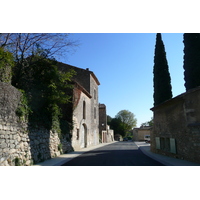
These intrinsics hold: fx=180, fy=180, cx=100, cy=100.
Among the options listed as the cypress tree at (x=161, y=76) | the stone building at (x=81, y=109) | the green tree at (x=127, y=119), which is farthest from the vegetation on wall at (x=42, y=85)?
the green tree at (x=127, y=119)

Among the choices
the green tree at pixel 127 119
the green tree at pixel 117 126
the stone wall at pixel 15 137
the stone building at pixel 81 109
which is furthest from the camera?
the green tree at pixel 127 119

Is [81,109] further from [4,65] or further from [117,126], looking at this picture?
[117,126]

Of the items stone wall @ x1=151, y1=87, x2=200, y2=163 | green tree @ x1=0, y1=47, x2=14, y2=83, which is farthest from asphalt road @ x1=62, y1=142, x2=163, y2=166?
green tree @ x1=0, y1=47, x2=14, y2=83

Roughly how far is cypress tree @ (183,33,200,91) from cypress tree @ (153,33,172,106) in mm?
3515

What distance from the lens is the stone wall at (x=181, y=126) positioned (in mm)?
8516

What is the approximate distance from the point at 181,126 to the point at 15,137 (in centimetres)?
811

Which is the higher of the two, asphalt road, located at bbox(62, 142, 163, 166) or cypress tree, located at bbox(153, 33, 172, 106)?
cypress tree, located at bbox(153, 33, 172, 106)

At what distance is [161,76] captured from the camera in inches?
673

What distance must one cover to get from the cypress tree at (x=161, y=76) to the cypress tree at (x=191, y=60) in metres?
3.51

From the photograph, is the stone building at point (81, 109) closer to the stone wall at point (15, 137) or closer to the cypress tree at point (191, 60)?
the stone wall at point (15, 137)

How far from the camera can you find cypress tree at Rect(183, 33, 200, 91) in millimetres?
12375

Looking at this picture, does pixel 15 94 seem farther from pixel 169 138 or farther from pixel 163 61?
pixel 163 61

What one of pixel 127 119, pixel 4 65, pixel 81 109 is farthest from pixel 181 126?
pixel 127 119

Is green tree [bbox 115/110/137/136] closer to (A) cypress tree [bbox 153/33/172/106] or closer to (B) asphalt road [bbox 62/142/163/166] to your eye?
(A) cypress tree [bbox 153/33/172/106]
